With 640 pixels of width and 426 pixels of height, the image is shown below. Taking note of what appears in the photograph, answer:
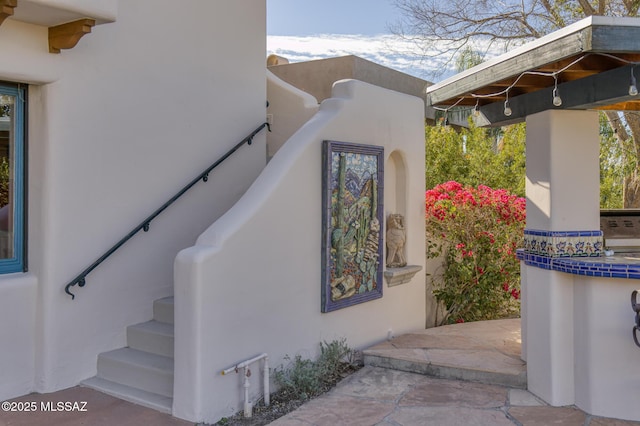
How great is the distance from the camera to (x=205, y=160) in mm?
5836

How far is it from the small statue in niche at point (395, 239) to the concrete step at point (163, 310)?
259 centimetres

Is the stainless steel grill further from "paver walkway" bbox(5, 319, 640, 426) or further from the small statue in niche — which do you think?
the small statue in niche

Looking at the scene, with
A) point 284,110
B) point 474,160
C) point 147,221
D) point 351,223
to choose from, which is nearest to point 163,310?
point 147,221

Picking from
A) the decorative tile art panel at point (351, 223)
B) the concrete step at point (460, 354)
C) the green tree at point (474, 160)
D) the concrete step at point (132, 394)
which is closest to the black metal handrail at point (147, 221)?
the concrete step at point (132, 394)

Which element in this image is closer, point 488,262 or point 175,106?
point 175,106

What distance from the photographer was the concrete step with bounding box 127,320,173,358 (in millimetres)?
4707

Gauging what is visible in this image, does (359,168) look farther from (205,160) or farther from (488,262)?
(488,262)

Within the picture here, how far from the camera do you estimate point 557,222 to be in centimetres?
450

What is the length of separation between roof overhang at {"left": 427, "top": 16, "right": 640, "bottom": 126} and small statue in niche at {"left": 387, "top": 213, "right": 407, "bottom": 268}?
1.52 meters

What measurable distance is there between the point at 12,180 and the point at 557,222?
4.55m

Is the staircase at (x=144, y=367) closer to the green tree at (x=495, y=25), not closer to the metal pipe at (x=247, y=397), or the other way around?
the metal pipe at (x=247, y=397)

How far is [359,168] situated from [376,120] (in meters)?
0.73

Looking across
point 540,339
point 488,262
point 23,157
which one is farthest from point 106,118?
point 488,262

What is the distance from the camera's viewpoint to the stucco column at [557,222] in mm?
4391
